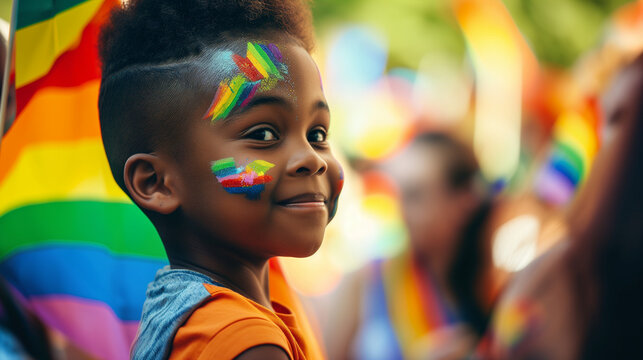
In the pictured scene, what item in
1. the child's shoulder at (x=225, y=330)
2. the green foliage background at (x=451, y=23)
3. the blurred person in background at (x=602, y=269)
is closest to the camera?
the child's shoulder at (x=225, y=330)

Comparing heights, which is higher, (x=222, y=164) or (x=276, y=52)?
(x=276, y=52)

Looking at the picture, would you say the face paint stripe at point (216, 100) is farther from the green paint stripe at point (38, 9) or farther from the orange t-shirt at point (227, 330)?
the green paint stripe at point (38, 9)

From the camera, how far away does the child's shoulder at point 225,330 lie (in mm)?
737

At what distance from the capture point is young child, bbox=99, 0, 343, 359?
837mm

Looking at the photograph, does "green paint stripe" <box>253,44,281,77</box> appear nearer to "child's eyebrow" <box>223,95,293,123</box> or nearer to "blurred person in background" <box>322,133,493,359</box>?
"child's eyebrow" <box>223,95,293,123</box>

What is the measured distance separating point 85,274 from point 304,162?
1.47ft

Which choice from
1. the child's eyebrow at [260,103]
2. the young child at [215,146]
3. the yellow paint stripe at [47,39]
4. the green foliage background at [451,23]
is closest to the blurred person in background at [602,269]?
the young child at [215,146]

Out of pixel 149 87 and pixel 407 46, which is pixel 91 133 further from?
pixel 407 46

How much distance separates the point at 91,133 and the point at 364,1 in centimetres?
313

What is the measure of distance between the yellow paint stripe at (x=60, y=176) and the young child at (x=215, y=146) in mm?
160

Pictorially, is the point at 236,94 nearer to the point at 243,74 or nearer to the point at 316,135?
the point at 243,74

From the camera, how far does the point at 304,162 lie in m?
0.85

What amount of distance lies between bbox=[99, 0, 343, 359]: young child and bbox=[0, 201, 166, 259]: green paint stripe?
0.18m

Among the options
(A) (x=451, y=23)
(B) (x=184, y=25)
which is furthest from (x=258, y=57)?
(A) (x=451, y=23)
